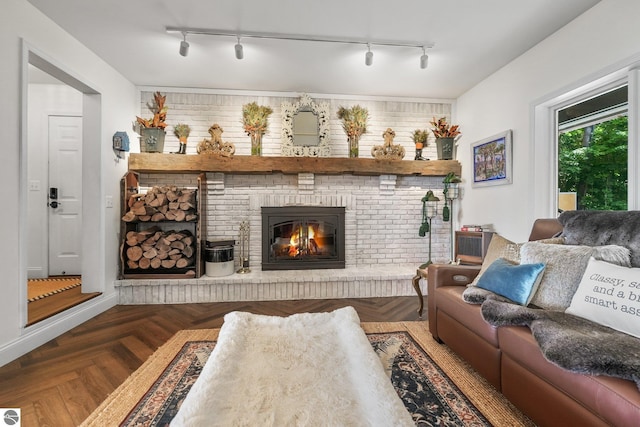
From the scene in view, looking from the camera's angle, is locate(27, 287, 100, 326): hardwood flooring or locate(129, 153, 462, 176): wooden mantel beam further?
locate(129, 153, 462, 176): wooden mantel beam

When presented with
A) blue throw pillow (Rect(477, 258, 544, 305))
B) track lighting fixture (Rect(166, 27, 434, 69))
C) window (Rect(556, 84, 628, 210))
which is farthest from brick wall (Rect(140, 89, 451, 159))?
blue throw pillow (Rect(477, 258, 544, 305))

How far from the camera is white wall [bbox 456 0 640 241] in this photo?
209 cm

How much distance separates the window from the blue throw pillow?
121 centimetres

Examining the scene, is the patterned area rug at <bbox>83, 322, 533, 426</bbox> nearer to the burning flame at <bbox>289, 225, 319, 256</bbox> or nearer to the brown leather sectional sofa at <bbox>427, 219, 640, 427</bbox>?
the brown leather sectional sofa at <bbox>427, 219, 640, 427</bbox>

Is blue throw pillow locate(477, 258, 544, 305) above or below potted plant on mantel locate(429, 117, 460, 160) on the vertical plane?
below

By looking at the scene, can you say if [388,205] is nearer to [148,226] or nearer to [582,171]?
[582,171]

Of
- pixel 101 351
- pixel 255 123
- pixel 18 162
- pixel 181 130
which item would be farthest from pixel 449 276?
pixel 181 130

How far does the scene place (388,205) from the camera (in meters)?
4.10

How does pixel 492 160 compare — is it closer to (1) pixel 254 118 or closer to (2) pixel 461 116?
(2) pixel 461 116

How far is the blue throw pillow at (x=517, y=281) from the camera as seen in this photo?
1639mm

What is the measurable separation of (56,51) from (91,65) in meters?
0.43

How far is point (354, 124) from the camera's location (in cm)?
385

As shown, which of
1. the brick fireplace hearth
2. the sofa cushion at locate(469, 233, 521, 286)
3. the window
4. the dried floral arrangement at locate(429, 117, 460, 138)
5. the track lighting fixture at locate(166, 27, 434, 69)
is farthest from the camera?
the dried floral arrangement at locate(429, 117, 460, 138)

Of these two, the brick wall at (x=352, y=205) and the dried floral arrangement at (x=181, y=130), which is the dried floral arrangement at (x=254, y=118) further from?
the dried floral arrangement at (x=181, y=130)
